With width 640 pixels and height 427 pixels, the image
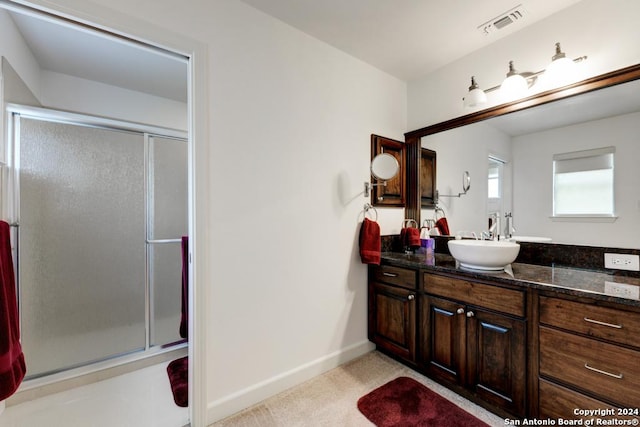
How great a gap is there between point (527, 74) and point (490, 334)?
5.50ft

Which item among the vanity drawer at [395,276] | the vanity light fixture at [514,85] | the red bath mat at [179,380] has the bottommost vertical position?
the red bath mat at [179,380]

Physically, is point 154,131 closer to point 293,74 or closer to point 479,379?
point 293,74

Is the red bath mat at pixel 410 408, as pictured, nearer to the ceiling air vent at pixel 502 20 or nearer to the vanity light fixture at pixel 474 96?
the vanity light fixture at pixel 474 96

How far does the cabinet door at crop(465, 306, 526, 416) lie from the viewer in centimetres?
135

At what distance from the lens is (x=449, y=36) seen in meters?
1.82

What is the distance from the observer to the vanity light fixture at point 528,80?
58.7 inches

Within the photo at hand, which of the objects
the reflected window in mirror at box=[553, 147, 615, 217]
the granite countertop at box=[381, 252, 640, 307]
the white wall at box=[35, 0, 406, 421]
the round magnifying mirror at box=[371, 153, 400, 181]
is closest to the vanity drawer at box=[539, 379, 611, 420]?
the granite countertop at box=[381, 252, 640, 307]

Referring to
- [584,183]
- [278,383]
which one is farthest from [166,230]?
[584,183]

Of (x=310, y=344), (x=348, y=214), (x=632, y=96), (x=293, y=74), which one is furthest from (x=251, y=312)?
(x=632, y=96)

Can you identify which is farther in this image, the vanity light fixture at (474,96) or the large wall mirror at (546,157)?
the vanity light fixture at (474,96)

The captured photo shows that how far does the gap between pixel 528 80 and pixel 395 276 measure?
160cm

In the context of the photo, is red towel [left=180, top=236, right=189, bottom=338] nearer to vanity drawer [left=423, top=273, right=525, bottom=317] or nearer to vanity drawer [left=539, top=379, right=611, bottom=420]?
vanity drawer [left=423, top=273, right=525, bottom=317]

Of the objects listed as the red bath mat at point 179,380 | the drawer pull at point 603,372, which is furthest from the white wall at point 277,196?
the drawer pull at point 603,372

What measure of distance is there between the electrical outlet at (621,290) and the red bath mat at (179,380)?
2.36 meters
